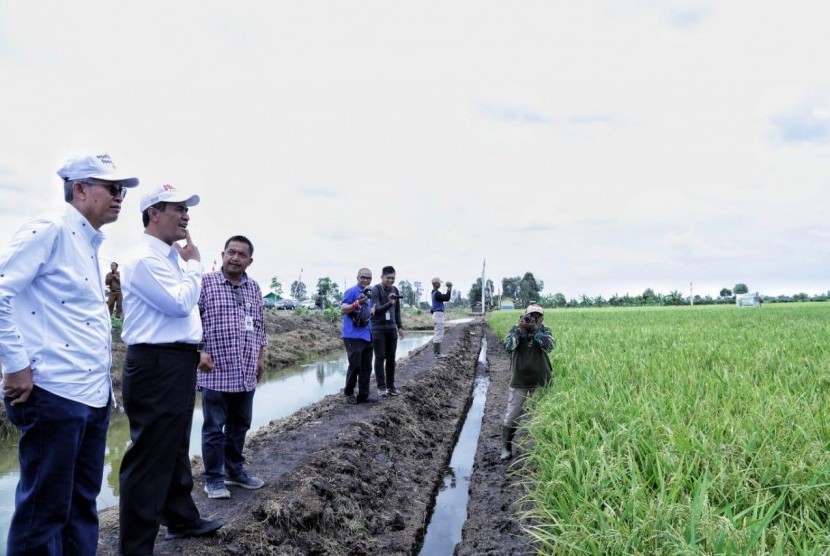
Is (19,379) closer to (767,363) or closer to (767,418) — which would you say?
(767,418)

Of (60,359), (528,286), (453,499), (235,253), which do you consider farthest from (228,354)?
(528,286)

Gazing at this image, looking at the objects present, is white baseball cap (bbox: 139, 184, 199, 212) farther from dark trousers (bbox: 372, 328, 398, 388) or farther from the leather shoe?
dark trousers (bbox: 372, 328, 398, 388)

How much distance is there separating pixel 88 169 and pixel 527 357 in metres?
4.03

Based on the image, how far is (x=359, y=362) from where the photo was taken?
22.7 feet

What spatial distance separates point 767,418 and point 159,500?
406cm

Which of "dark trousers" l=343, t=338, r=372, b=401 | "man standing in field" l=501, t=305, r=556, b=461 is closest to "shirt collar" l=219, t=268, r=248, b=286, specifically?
"man standing in field" l=501, t=305, r=556, b=461

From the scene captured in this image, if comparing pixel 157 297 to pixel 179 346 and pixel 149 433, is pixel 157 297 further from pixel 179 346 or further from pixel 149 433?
pixel 149 433

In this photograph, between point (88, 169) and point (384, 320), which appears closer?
point (88, 169)

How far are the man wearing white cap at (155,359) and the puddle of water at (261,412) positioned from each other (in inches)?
90.6

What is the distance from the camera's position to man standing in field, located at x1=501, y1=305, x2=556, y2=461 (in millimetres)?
5012

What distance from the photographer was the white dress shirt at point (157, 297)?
2607mm

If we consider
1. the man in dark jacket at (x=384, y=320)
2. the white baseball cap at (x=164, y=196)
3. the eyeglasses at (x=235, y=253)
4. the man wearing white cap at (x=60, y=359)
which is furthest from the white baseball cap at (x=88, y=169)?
the man in dark jacket at (x=384, y=320)

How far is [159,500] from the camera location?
2736 millimetres

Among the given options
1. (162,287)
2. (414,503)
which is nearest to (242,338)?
(162,287)
